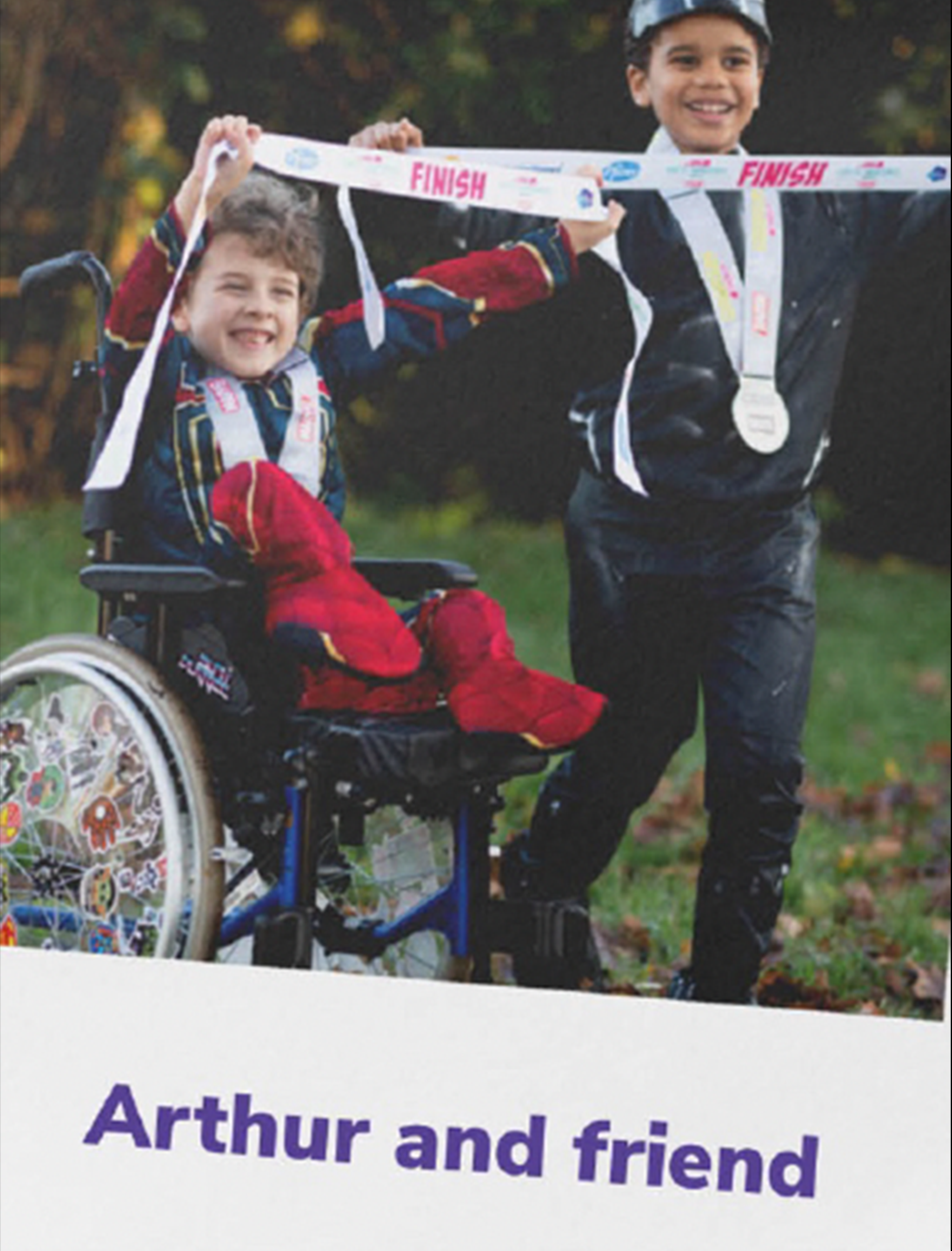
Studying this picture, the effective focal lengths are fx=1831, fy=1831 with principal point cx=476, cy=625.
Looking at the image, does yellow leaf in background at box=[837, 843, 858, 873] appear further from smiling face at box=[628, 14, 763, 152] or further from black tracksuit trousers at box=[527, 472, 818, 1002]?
smiling face at box=[628, 14, 763, 152]

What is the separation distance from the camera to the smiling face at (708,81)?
3238mm

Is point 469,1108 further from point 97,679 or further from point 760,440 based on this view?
point 760,440

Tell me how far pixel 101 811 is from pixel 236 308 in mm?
913

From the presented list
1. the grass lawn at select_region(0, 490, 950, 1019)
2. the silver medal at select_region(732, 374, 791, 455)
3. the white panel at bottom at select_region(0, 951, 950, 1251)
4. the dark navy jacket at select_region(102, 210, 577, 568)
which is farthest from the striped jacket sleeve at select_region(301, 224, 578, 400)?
the white panel at bottom at select_region(0, 951, 950, 1251)

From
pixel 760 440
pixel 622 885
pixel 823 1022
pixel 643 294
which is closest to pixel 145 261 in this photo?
pixel 643 294

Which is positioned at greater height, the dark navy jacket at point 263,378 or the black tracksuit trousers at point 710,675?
the dark navy jacket at point 263,378

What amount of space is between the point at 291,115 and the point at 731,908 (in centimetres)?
163

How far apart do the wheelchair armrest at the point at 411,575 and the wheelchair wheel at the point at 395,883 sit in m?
0.39

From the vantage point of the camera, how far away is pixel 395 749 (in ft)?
10.4

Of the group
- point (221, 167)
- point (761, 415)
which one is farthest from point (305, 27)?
point (761, 415)

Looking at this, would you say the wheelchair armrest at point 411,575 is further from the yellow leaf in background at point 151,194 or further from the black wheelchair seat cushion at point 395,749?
the yellow leaf in background at point 151,194

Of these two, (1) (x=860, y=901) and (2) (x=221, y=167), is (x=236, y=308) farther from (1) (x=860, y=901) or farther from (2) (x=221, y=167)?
(1) (x=860, y=901)

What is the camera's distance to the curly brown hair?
126 inches

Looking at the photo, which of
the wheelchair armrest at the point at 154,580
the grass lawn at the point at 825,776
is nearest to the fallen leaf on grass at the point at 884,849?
the grass lawn at the point at 825,776
